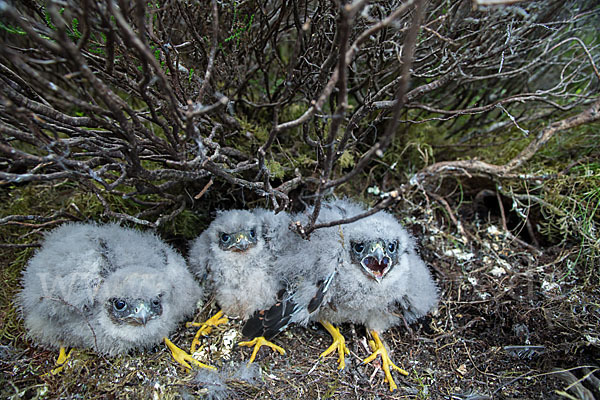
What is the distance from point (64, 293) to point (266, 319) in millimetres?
1072

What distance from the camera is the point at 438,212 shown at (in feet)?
9.25

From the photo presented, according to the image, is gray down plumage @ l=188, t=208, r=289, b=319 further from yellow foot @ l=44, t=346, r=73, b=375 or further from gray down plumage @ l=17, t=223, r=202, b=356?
yellow foot @ l=44, t=346, r=73, b=375

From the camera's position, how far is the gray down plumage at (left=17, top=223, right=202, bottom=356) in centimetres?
202

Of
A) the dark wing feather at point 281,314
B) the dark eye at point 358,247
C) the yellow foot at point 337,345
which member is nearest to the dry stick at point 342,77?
the dark eye at point 358,247

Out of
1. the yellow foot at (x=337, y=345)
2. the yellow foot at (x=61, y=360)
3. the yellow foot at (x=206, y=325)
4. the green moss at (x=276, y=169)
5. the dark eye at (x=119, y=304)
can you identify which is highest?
the green moss at (x=276, y=169)

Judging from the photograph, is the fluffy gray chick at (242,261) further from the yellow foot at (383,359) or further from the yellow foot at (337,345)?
the yellow foot at (383,359)

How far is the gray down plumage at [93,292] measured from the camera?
2.02 metres

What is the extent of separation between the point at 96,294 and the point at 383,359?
62.8 inches

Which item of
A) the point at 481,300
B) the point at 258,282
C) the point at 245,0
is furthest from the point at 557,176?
the point at 245,0

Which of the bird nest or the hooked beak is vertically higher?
the hooked beak

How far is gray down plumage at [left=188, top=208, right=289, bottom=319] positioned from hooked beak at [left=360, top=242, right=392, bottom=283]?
21.9 inches

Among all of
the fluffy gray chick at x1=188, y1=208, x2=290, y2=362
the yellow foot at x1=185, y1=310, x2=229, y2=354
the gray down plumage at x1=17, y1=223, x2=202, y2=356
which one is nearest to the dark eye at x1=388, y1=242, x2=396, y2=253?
the fluffy gray chick at x1=188, y1=208, x2=290, y2=362

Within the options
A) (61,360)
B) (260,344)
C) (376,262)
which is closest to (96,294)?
(61,360)

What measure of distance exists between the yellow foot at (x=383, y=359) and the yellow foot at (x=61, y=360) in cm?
161
